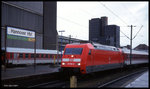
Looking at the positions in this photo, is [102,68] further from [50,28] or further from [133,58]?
[50,28]

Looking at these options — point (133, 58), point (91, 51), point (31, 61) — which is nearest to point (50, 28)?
point (31, 61)

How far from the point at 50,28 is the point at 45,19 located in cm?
279

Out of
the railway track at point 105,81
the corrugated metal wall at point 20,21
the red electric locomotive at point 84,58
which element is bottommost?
the railway track at point 105,81

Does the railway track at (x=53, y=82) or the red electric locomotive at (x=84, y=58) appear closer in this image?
the railway track at (x=53, y=82)

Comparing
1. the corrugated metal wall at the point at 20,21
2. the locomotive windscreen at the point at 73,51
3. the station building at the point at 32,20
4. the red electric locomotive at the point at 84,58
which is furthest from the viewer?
the station building at the point at 32,20

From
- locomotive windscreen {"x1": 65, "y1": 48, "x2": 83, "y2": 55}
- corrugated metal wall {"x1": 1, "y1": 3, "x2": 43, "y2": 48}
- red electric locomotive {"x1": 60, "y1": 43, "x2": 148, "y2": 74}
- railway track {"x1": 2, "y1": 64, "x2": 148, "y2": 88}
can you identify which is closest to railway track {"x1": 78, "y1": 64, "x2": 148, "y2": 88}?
railway track {"x1": 2, "y1": 64, "x2": 148, "y2": 88}

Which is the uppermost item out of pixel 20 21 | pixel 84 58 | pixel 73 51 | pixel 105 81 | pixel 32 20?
pixel 32 20

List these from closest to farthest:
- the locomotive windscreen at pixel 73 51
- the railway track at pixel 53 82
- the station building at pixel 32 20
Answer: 1. the railway track at pixel 53 82
2. the locomotive windscreen at pixel 73 51
3. the station building at pixel 32 20

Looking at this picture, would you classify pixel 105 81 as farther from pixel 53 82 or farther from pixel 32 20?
pixel 32 20

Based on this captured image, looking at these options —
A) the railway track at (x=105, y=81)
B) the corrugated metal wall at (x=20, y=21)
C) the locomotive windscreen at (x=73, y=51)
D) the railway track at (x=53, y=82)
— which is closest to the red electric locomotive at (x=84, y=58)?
the locomotive windscreen at (x=73, y=51)

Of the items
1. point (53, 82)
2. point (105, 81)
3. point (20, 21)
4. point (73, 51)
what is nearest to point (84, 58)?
point (73, 51)

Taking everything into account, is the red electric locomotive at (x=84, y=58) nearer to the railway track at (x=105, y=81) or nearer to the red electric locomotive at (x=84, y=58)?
the red electric locomotive at (x=84, y=58)

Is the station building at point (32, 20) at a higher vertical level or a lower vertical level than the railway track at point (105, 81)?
higher

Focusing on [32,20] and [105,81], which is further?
[32,20]
